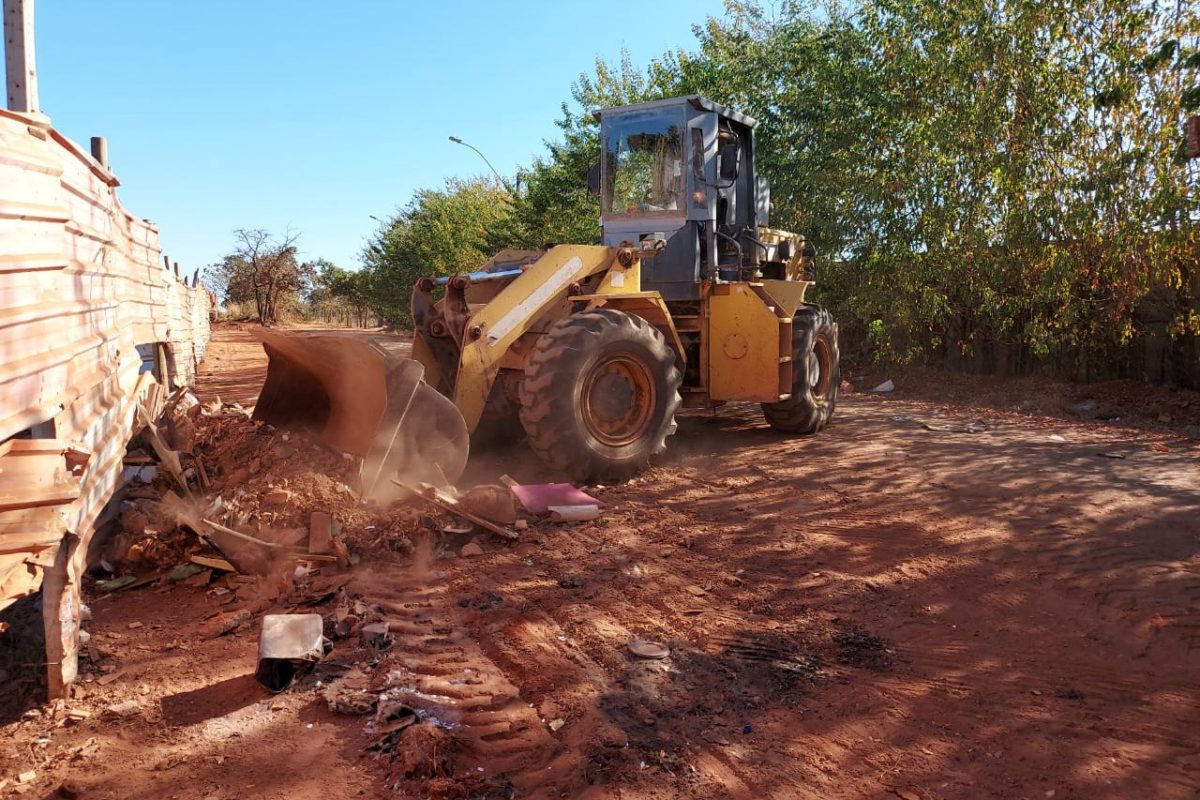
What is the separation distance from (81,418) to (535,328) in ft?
11.3

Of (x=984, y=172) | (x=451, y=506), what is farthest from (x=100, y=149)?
(x=984, y=172)

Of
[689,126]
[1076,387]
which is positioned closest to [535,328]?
[689,126]

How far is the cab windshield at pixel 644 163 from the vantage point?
24.9 ft

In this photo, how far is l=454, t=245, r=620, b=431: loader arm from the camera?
19.9 ft

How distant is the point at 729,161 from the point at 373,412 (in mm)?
4147

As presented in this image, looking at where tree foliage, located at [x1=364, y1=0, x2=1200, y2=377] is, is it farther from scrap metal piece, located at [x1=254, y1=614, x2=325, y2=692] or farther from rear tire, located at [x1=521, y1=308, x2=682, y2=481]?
scrap metal piece, located at [x1=254, y1=614, x2=325, y2=692]

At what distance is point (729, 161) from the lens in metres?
Result: 7.55

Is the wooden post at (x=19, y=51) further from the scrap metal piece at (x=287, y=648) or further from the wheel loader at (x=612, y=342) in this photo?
the scrap metal piece at (x=287, y=648)

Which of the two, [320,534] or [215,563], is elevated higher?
[320,534]

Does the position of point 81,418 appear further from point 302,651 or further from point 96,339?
point 302,651

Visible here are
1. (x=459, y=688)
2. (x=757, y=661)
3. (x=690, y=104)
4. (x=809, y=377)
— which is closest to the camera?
(x=459, y=688)

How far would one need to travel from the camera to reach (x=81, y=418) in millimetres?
3693

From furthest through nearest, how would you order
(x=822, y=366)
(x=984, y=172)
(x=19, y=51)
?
(x=984, y=172) → (x=822, y=366) → (x=19, y=51)

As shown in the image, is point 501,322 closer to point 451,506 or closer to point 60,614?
point 451,506
